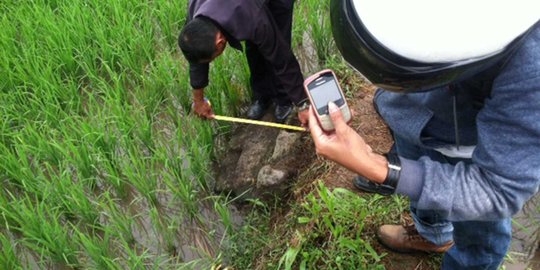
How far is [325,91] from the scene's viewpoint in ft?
4.09

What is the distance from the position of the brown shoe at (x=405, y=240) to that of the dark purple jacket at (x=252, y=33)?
30.3 inches

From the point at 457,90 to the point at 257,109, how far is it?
1608mm

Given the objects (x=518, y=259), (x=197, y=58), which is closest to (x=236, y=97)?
(x=197, y=58)

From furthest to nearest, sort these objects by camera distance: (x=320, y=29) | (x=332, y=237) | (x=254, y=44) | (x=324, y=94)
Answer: (x=320, y=29) → (x=254, y=44) → (x=332, y=237) → (x=324, y=94)

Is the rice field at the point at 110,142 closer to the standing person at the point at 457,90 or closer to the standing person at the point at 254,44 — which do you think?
the standing person at the point at 254,44

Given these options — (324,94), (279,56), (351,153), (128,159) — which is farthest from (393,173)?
(128,159)

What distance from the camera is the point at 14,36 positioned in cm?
288

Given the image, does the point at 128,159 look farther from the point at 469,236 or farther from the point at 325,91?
the point at 469,236

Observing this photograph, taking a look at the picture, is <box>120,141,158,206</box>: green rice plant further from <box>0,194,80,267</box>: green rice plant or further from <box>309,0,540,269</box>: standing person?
<box>309,0,540,269</box>: standing person

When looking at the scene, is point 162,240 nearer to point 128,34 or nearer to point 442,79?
point 128,34

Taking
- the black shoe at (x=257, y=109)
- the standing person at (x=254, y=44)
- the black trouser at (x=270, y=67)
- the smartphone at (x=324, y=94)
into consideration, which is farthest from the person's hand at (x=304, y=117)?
the smartphone at (x=324, y=94)

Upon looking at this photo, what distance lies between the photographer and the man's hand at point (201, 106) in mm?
2181

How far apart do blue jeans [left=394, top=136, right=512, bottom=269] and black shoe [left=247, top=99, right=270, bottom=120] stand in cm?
114

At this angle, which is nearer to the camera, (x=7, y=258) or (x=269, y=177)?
(x=7, y=258)
